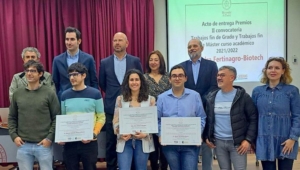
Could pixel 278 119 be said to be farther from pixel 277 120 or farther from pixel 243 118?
pixel 243 118

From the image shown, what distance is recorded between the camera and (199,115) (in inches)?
111

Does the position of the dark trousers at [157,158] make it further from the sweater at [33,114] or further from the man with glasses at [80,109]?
the sweater at [33,114]

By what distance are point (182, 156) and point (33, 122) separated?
4.52 feet

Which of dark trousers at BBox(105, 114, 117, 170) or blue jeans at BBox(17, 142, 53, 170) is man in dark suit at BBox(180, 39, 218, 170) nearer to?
dark trousers at BBox(105, 114, 117, 170)

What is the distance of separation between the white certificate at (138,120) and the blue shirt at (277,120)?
934mm

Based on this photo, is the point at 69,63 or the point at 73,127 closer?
the point at 73,127

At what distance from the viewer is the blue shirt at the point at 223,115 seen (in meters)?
2.67

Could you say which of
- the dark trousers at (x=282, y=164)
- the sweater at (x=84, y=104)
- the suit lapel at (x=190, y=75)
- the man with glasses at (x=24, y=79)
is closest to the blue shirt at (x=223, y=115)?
the dark trousers at (x=282, y=164)

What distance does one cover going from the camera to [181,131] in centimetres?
271

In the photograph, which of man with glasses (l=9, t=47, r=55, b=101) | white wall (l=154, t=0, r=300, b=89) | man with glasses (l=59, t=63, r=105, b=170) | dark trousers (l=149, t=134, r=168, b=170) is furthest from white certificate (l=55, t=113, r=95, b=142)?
white wall (l=154, t=0, r=300, b=89)

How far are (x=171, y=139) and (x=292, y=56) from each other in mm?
3303

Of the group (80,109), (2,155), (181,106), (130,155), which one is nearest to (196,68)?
(181,106)

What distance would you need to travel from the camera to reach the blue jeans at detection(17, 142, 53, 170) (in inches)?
108

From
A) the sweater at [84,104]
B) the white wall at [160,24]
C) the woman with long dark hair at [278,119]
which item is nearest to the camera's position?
the woman with long dark hair at [278,119]
